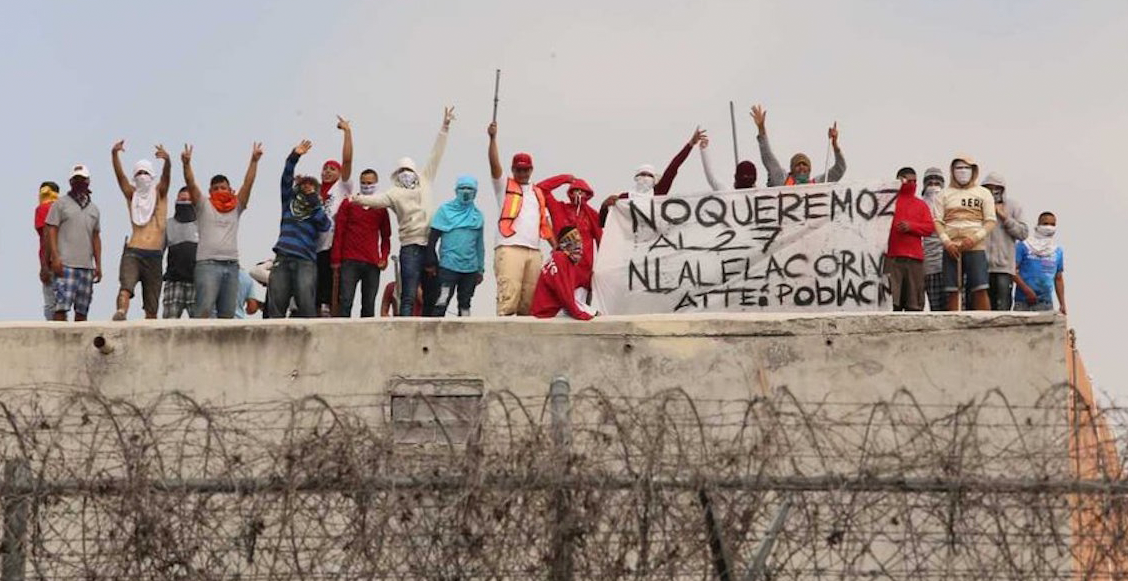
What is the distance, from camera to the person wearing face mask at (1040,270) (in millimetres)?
20359

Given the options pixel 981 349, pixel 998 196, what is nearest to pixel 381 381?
pixel 981 349

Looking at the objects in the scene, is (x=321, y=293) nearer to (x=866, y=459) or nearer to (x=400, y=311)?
(x=400, y=311)

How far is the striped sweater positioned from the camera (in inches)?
720

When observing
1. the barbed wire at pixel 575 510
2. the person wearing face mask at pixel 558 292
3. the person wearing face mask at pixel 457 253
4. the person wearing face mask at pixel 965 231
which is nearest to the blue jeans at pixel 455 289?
the person wearing face mask at pixel 457 253

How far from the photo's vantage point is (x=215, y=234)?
18.4m

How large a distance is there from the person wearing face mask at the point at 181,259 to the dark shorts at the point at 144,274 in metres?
0.08

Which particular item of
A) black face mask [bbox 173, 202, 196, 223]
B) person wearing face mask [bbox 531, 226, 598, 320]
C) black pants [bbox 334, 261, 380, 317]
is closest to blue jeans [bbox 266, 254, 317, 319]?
black pants [bbox 334, 261, 380, 317]

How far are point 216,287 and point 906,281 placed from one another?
5.26m

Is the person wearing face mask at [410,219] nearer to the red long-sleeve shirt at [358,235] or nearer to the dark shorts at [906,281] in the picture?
the red long-sleeve shirt at [358,235]

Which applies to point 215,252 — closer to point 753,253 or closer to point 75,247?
point 75,247

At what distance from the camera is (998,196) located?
1938 centimetres

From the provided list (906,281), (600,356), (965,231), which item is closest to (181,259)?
(600,356)

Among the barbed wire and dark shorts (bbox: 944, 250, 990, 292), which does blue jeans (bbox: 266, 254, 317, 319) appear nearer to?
dark shorts (bbox: 944, 250, 990, 292)

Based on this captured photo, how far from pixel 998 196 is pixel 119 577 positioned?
34.6 ft
